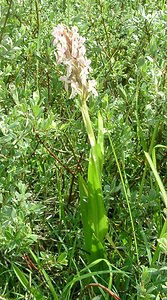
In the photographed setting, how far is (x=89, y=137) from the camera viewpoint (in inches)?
62.9

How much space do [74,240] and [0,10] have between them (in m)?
0.74

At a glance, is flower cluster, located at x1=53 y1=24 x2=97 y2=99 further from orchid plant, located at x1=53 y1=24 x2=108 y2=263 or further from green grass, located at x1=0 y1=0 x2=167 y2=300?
green grass, located at x1=0 y1=0 x2=167 y2=300

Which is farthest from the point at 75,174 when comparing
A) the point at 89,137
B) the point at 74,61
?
the point at 74,61

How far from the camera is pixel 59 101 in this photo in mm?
2129

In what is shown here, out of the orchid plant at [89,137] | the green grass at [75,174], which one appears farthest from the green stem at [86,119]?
the green grass at [75,174]

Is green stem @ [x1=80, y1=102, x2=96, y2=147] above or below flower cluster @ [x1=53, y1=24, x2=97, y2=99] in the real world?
below

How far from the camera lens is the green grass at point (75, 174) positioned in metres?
1.62

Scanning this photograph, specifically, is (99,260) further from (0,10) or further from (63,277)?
(0,10)

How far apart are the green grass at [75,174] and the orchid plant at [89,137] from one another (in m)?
0.05

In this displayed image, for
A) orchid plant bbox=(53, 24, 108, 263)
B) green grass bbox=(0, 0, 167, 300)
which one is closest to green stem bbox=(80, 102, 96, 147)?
orchid plant bbox=(53, 24, 108, 263)

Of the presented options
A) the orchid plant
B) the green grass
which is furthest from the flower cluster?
the green grass

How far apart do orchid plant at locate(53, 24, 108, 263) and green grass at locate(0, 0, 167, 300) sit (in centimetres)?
5

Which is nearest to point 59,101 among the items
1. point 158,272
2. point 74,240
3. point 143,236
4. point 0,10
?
point 0,10

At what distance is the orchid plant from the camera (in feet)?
5.04
